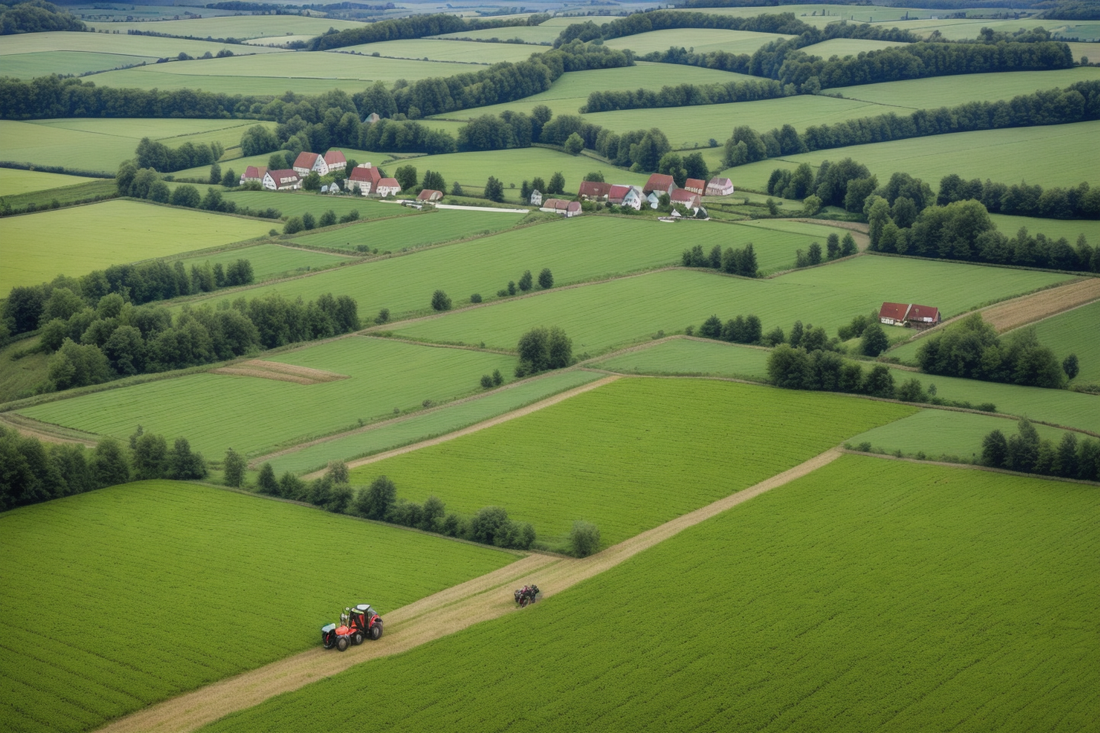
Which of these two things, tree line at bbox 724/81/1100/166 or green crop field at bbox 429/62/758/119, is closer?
tree line at bbox 724/81/1100/166

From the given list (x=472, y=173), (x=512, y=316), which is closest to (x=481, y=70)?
(x=472, y=173)

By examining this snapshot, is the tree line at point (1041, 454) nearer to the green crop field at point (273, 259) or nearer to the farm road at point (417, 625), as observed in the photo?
the farm road at point (417, 625)

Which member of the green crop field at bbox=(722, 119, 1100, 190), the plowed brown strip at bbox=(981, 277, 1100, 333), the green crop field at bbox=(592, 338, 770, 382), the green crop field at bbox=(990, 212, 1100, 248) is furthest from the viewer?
the green crop field at bbox=(722, 119, 1100, 190)

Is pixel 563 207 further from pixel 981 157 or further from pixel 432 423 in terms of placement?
pixel 432 423

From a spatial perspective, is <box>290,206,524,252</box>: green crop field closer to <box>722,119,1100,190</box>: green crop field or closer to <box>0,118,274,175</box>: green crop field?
<box>722,119,1100,190</box>: green crop field

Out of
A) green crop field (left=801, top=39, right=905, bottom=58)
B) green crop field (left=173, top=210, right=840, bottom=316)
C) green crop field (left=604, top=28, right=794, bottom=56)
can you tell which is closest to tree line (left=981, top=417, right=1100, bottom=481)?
green crop field (left=173, top=210, right=840, bottom=316)

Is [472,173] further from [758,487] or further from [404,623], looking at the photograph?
[404,623]
